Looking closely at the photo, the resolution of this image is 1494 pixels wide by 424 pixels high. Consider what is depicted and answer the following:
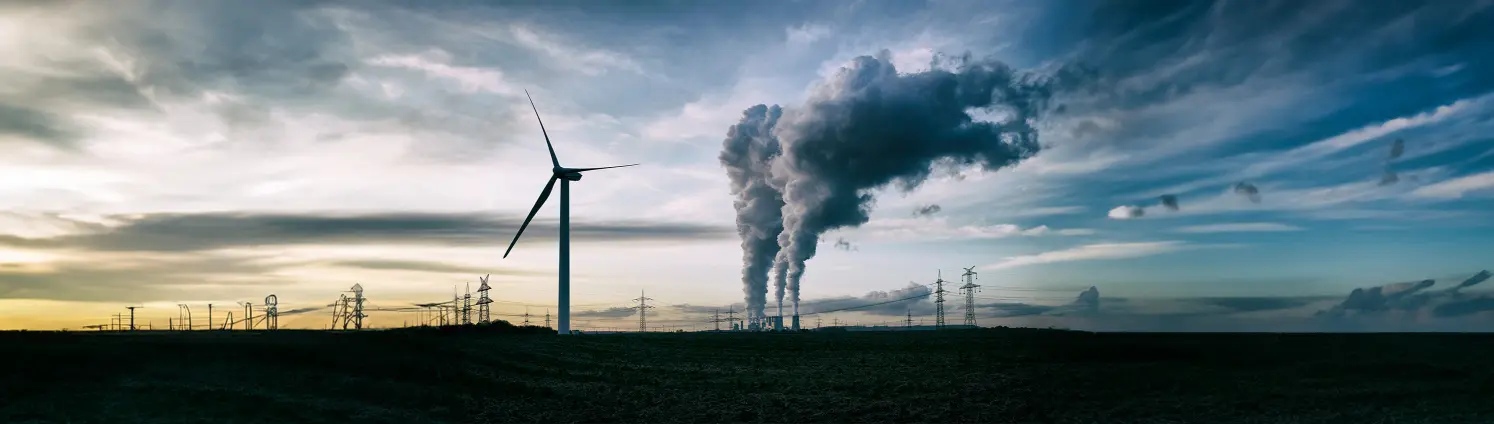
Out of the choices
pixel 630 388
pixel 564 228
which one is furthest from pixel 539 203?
pixel 630 388

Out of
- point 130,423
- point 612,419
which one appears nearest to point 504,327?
point 612,419

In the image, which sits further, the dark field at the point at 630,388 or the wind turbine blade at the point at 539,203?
the wind turbine blade at the point at 539,203

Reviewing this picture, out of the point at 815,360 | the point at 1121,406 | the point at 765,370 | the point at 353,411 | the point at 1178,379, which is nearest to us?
the point at 353,411

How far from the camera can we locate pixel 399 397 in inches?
2137

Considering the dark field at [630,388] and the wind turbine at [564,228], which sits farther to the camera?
the wind turbine at [564,228]

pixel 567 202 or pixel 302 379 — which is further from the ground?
pixel 567 202

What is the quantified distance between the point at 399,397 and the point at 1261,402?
5352cm

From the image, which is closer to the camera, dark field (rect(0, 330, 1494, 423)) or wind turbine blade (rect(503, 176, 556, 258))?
dark field (rect(0, 330, 1494, 423))

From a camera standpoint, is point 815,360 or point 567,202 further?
point 567,202

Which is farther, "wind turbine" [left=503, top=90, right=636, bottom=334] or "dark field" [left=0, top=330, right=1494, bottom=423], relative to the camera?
"wind turbine" [left=503, top=90, right=636, bottom=334]

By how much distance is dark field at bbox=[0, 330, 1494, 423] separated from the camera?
4556 cm

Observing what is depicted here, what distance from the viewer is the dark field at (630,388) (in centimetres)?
4556

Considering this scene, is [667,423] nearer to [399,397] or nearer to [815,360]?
[399,397]

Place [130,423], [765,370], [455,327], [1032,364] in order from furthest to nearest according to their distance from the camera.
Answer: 1. [455,327]
2. [1032,364]
3. [765,370]
4. [130,423]
